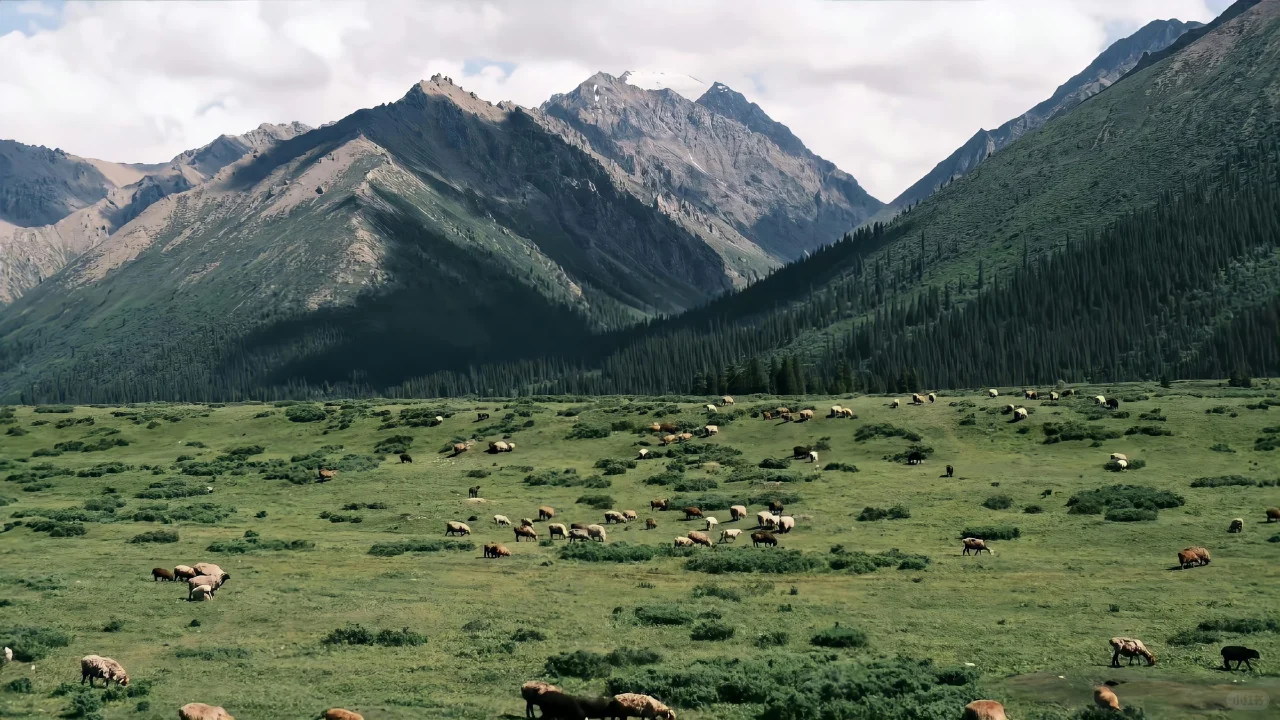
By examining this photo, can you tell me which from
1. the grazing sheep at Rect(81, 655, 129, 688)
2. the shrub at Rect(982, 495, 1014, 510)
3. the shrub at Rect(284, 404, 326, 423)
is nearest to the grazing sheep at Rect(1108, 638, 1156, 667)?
the grazing sheep at Rect(81, 655, 129, 688)

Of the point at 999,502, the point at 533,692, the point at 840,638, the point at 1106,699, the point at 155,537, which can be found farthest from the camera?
the point at 999,502

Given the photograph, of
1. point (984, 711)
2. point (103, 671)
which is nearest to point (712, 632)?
point (984, 711)

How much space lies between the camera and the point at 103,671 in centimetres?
2961

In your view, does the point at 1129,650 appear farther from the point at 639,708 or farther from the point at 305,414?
the point at 305,414

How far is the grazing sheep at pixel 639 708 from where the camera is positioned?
25.3 m

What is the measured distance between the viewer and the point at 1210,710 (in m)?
24.8

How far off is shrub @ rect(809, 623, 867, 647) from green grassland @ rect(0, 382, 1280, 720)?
714mm

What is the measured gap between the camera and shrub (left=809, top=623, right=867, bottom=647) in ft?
111

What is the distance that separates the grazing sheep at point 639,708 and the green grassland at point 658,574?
58.7 inches

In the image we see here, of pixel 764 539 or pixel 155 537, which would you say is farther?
pixel 155 537

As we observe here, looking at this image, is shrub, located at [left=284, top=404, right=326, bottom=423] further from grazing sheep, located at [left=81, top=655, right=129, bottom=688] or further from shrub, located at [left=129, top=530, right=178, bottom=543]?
grazing sheep, located at [left=81, top=655, right=129, bottom=688]

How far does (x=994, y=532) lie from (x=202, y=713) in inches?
1627

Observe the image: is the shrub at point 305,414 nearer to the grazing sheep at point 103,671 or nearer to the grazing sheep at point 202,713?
the grazing sheep at point 103,671

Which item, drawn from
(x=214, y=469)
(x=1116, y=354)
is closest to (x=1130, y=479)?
(x=214, y=469)
